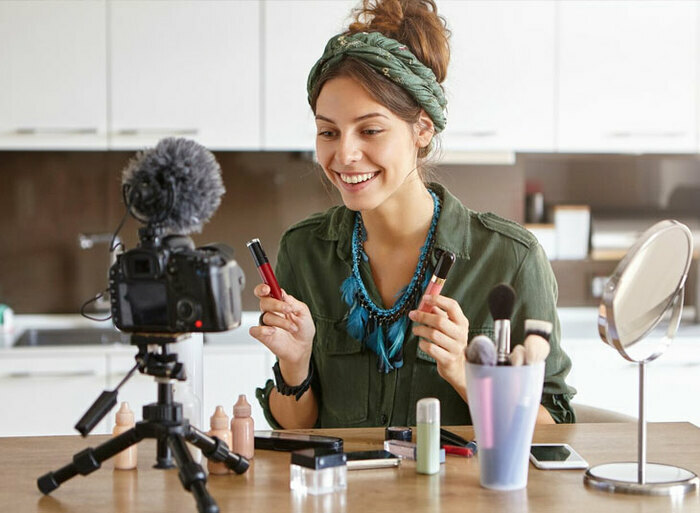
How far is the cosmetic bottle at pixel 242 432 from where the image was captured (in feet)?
4.34

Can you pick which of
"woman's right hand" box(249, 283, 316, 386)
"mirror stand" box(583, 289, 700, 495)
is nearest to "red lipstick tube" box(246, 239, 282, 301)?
"woman's right hand" box(249, 283, 316, 386)

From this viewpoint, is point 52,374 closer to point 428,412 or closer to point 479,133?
point 479,133

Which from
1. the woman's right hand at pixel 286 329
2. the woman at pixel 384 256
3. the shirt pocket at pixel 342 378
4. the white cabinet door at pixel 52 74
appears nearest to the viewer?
the woman's right hand at pixel 286 329

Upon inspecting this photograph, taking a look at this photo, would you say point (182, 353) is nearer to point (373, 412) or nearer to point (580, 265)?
point (373, 412)

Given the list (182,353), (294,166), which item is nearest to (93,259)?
(294,166)

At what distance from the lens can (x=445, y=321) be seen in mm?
1425

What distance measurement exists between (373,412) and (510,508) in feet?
2.33

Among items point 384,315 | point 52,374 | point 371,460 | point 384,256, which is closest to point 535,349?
point 371,460

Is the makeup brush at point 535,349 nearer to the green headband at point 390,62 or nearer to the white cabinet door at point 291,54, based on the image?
the green headband at point 390,62

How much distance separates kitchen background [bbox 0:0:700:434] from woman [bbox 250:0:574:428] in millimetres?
1298

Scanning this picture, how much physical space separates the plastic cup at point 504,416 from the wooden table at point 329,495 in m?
0.02

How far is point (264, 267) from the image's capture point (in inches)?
58.6

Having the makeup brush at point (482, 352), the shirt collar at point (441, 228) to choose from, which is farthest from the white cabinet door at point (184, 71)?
the makeup brush at point (482, 352)

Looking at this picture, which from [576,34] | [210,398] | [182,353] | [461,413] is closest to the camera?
[182,353]
